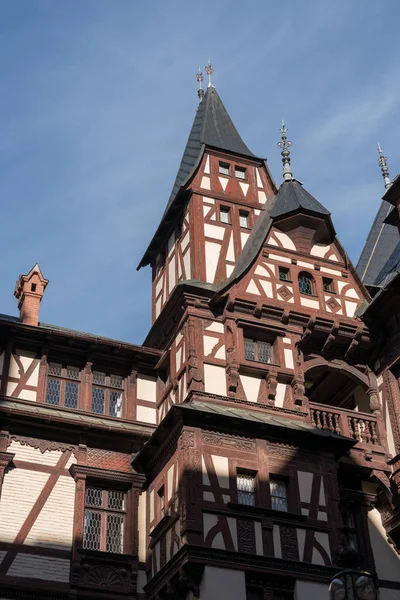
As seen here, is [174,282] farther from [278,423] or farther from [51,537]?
[51,537]

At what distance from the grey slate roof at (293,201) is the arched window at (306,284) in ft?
6.33

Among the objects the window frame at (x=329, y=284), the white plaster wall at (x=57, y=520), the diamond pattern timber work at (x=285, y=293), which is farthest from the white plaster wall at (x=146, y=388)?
the window frame at (x=329, y=284)

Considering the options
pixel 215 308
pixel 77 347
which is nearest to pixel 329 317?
pixel 215 308

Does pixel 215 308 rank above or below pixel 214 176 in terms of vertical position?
below

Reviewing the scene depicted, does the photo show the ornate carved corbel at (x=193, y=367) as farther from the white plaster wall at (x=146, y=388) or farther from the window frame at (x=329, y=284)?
the window frame at (x=329, y=284)

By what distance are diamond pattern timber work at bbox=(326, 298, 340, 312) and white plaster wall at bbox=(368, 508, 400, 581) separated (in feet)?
18.8

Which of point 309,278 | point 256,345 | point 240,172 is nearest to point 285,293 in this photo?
point 309,278

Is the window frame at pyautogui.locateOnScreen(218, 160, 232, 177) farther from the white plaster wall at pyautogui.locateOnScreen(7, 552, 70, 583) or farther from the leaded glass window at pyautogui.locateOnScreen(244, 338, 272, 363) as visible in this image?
the white plaster wall at pyautogui.locateOnScreen(7, 552, 70, 583)

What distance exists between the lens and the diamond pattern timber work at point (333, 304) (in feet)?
85.0

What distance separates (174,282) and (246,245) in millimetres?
2435

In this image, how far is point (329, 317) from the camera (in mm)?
25297

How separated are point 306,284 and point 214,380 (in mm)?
4702

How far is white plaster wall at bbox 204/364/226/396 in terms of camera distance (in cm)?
2309

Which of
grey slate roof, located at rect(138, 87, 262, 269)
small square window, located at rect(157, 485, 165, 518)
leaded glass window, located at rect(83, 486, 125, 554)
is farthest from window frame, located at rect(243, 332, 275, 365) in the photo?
grey slate roof, located at rect(138, 87, 262, 269)
